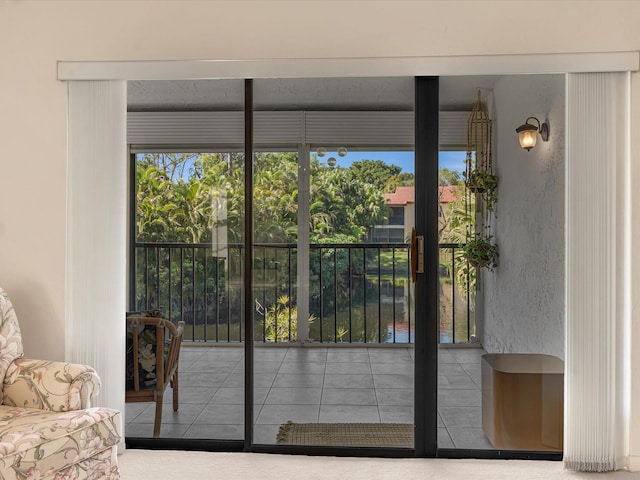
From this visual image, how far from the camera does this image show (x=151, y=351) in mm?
3045

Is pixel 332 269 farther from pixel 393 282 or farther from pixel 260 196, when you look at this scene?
pixel 260 196

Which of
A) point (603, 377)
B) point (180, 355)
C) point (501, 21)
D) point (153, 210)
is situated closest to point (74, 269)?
point (153, 210)

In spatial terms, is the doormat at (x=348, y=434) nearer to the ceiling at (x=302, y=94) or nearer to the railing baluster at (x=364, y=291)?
the railing baluster at (x=364, y=291)

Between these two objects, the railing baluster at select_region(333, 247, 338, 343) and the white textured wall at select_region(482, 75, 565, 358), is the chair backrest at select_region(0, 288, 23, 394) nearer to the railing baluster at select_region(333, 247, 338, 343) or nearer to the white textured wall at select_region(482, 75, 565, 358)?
the railing baluster at select_region(333, 247, 338, 343)

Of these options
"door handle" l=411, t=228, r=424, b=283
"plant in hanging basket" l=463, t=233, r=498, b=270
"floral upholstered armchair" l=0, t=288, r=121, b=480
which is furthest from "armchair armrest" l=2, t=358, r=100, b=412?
"plant in hanging basket" l=463, t=233, r=498, b=270

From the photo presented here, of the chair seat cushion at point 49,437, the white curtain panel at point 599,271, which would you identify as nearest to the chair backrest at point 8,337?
the chair seat cushion at point 49,437

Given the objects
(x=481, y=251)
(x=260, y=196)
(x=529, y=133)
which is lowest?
(x=481, y=251)

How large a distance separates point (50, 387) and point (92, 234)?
814 mm

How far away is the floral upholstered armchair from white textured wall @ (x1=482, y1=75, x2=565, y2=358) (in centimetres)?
192

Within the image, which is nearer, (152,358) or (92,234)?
(92,234)

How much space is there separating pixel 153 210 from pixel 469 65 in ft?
5.85

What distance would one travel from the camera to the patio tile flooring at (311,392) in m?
2.94

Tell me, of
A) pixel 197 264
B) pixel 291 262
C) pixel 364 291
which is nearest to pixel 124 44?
pixel 197 264

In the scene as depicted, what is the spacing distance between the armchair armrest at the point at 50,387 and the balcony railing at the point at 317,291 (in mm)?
653
